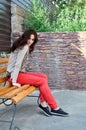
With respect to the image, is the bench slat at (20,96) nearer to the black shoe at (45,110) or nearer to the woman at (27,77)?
the woman at (27,77)

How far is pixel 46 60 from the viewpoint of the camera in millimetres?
8664

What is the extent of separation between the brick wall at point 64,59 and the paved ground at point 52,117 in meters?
1.08

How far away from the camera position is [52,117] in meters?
5.84

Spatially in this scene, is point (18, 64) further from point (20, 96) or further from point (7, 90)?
point (20, 96)

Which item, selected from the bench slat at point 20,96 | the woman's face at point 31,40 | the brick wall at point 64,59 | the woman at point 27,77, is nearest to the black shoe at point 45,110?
the woman at point 27,77

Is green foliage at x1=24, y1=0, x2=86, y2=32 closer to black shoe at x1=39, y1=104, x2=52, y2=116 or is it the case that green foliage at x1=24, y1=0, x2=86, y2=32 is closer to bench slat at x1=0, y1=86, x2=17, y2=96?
black shoe at x1=39, y1=104, x2=52, y2=116

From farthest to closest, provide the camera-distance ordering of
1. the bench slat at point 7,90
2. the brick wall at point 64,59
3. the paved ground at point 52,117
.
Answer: the brick wall at point 64,59
the paved ground at point 52,117
the bench slat at point 7,90

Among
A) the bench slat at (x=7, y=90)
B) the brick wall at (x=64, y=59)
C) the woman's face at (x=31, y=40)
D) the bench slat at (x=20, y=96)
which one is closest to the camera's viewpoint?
the bench slat at (x=20, y=96)

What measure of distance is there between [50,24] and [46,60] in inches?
66.6

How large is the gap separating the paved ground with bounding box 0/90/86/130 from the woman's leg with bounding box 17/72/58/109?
236 mm

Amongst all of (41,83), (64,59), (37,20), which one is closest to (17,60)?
(41,83)

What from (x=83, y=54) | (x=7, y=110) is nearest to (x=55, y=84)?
(x=83, y=54)

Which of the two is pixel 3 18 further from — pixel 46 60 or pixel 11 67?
pixel 11 67

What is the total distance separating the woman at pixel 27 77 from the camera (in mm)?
5895
